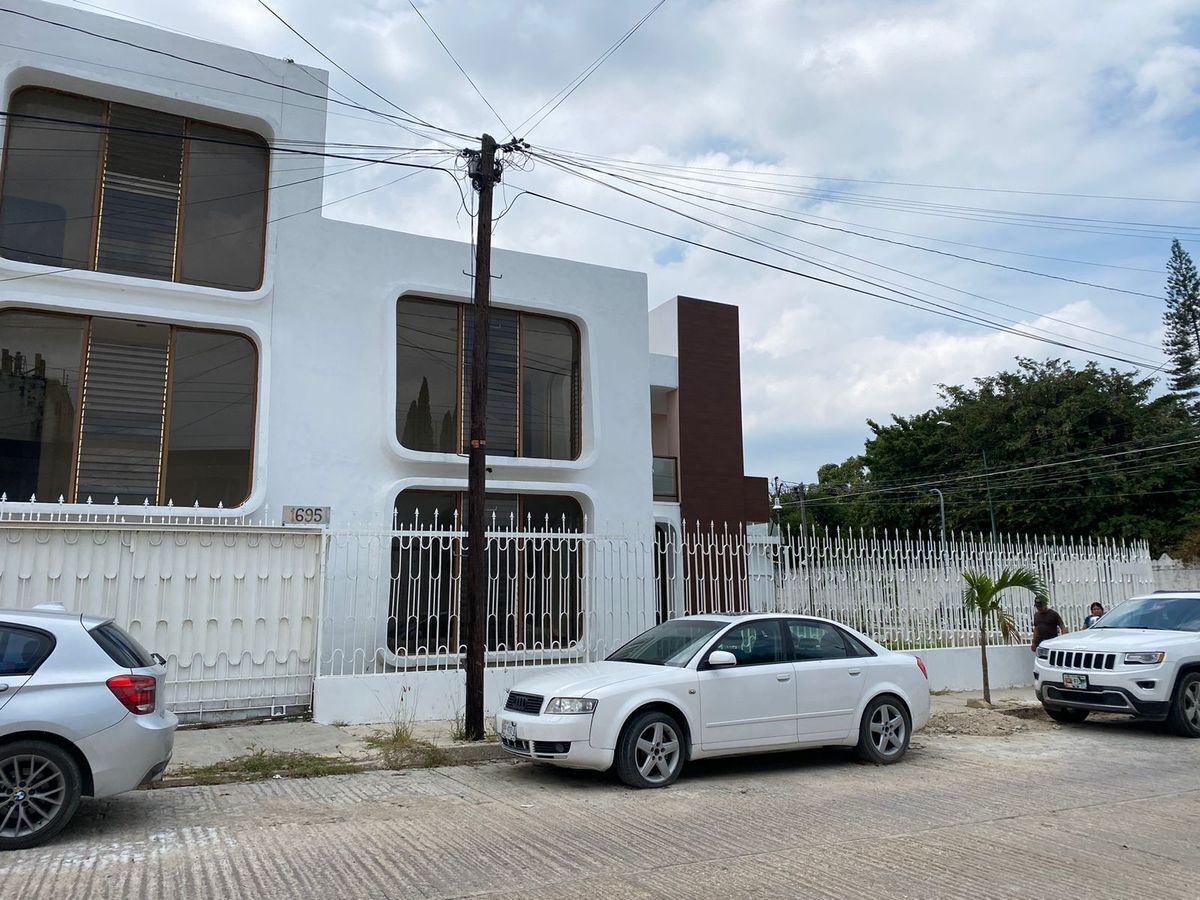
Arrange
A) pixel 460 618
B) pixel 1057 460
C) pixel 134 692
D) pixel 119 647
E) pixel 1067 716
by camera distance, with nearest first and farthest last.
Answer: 1. pixel 134 692
2. pixel 119 647
3. pixel 460 618
4. pixel 1067 716
5. pixel 1057 460

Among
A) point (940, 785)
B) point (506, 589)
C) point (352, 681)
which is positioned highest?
point (506, 589)

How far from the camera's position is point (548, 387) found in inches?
639

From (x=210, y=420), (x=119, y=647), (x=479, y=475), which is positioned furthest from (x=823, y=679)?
(x=210, y=420)

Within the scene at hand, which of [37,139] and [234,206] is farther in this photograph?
[234,206]

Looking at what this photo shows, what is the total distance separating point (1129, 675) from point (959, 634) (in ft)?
14.2

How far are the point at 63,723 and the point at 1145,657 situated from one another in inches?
439

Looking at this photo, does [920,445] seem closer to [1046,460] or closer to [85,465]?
[1046,460]

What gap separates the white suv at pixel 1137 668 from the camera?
10.8 metres

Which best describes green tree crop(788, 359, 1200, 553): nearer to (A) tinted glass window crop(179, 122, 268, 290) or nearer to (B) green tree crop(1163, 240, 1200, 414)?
(B) green tree crop(1163, 240, 1200, 414)

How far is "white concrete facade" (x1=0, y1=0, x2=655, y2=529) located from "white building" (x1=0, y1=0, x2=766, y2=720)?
1.3 inches

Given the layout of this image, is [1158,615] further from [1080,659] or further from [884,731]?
[884,731]

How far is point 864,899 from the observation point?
4.93 meters

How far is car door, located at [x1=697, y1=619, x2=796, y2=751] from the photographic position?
27.0ft

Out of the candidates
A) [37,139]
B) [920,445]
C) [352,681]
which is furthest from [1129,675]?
[920,445]
